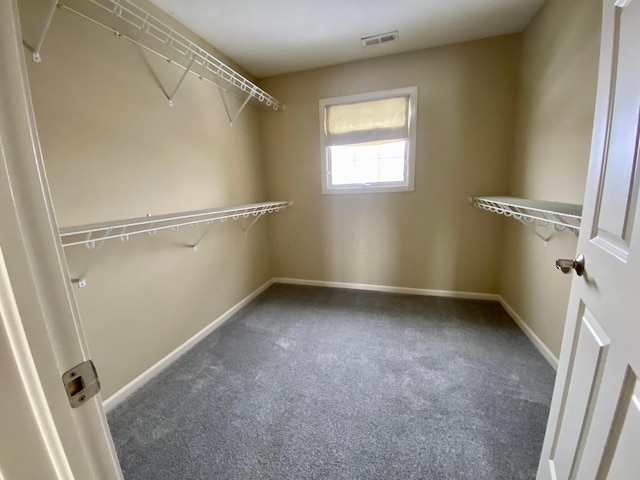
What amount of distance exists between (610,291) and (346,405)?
1262 millimetres

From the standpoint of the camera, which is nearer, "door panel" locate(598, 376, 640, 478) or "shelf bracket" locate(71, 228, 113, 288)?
"door panel" locate(598, 376, 640, 478)

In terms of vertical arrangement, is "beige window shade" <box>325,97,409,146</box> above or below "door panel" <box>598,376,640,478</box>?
above

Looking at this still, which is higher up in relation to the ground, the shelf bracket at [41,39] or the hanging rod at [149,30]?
the hanging rod at [149,30]

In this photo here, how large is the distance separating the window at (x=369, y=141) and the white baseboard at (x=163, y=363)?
5.41 feet

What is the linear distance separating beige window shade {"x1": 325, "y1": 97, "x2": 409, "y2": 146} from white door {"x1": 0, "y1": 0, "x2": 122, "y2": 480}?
2545 mm

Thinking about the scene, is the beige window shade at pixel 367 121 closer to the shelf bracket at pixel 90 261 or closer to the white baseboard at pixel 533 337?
the white baseboard at pixel 533 337

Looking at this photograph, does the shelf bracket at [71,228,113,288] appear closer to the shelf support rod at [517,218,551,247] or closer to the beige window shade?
the beige window shade

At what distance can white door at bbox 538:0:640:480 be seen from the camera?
0.55 meters

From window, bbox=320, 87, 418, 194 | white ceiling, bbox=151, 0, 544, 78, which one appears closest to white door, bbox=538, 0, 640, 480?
white ceiling, bbox=151, 0, 544, 78

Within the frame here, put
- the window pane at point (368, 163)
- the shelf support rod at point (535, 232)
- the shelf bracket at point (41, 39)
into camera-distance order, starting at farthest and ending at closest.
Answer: the window pane at point (368, 163)
the shelf support rod at point (535, 232)
the shelf bracket at point (41, 39)

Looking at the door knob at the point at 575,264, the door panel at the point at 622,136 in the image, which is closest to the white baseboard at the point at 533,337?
the door knob at the point at 575,264

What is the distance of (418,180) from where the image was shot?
2.53 m

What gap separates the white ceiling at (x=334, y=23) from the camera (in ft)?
5.58

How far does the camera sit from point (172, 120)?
1765 mm
